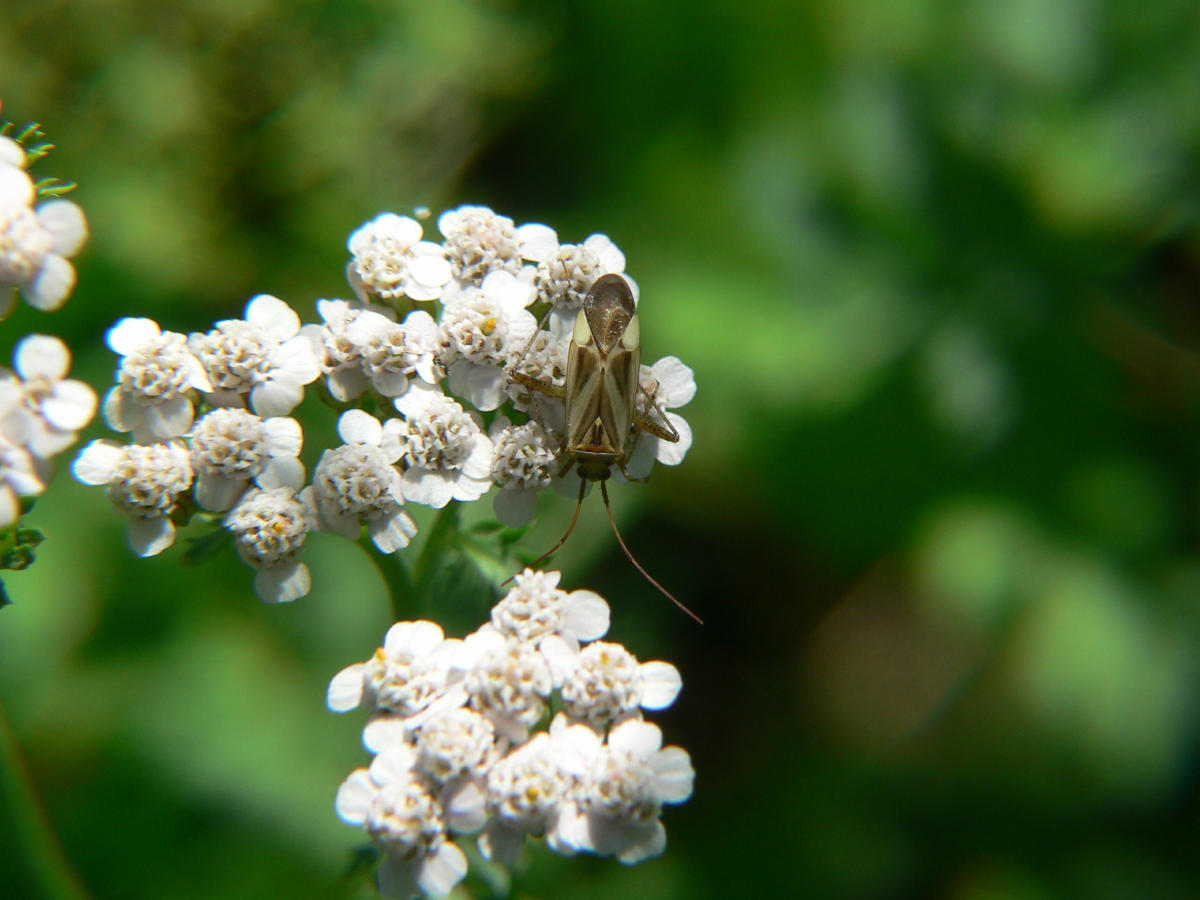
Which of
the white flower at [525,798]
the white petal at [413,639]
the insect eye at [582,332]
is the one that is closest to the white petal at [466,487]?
the white petal at [413,639]

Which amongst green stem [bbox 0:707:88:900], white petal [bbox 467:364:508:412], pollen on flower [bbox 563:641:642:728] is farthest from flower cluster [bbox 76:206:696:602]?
green stem [bbox 0:707:88:900]

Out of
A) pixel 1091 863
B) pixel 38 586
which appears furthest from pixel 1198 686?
pixel 38 586

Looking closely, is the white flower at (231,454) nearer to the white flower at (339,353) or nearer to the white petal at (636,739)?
the white flower at (339,353)

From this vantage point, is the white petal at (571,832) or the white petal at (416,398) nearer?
the white petal at (571,832)

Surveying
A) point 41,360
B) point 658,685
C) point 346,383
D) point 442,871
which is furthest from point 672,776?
point 41,360

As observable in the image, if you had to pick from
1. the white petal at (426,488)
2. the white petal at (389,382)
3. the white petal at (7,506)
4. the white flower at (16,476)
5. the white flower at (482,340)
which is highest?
the white flower at (482,340)

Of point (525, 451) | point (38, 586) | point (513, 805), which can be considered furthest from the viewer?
point (38, 586)

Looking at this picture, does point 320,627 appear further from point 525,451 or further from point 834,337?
point 834,337
